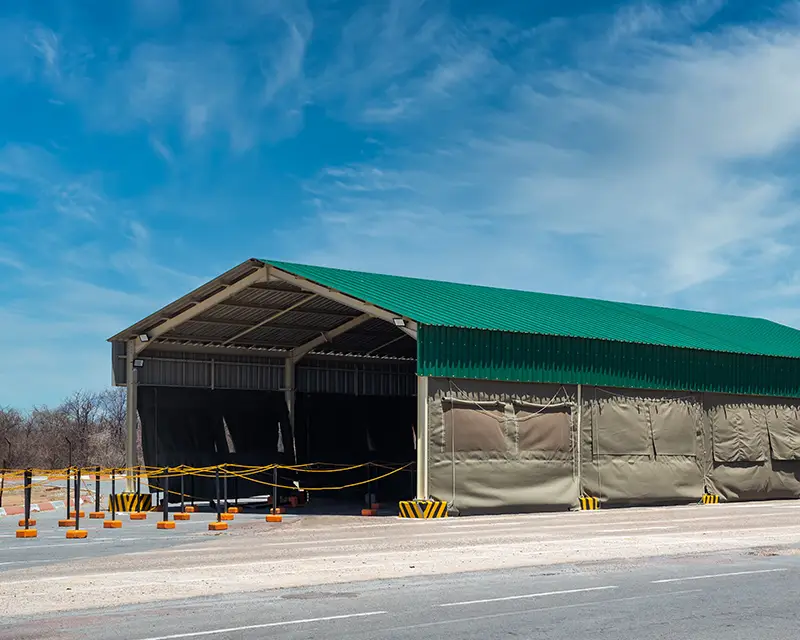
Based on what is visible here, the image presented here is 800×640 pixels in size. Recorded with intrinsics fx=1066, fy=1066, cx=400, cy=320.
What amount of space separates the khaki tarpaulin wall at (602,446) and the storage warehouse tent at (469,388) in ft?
0.17

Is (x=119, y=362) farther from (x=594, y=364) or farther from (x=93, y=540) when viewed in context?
(x=594, y=364)

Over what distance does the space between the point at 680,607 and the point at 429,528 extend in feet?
42.9

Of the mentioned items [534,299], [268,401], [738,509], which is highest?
[534,299]

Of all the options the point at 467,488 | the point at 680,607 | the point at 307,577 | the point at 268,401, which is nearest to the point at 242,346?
the point at 268,401

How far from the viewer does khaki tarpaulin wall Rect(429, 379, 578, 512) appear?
91.8ft

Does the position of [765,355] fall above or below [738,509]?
above

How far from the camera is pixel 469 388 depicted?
28.7m

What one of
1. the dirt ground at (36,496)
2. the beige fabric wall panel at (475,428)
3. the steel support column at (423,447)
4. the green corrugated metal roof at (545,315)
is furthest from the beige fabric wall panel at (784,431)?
the dirt ground at (36,496)

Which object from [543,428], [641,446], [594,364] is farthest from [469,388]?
[641,446]

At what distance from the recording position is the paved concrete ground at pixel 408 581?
34.5 ft

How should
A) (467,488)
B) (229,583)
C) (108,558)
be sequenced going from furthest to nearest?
→ (467,488) → (108,558) → (229,583)

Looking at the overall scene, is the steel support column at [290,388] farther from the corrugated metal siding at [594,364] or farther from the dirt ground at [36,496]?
the corrugated metal siding at [594,364]

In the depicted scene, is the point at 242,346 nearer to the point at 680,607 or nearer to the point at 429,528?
the point at 429,528

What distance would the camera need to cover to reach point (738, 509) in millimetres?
31703
